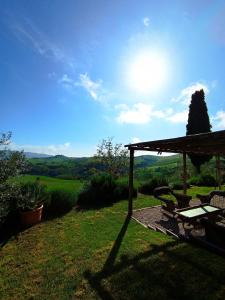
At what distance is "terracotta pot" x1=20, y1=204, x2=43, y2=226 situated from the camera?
280 inches

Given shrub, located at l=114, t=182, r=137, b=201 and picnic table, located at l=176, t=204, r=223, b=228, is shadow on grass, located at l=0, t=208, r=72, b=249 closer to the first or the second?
shrub, located at l=114, t=182, r=137, b=201

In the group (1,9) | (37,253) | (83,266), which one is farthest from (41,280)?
(1,9)

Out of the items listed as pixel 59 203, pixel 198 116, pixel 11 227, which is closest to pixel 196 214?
pixel 59 203

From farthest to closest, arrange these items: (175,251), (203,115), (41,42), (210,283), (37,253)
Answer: (203,115) < (41,42) < (37,253) < (175,251) < (210,283)

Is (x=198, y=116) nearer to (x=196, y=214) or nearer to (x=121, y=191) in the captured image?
(x=121, y=191)

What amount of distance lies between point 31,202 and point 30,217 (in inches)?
22.3

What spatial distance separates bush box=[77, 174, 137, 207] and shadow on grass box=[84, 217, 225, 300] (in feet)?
17.5

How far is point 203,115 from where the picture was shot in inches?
930

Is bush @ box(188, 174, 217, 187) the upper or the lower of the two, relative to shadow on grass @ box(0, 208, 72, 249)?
upper

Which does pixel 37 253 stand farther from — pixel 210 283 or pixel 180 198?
pixel 180 198

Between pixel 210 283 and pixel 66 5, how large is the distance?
8391 millimetres

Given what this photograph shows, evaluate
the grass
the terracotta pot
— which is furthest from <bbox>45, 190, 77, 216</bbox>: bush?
the grass

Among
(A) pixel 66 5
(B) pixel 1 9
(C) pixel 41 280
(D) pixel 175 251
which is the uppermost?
(A) pixel 66 5

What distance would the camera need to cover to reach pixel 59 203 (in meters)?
8.56
